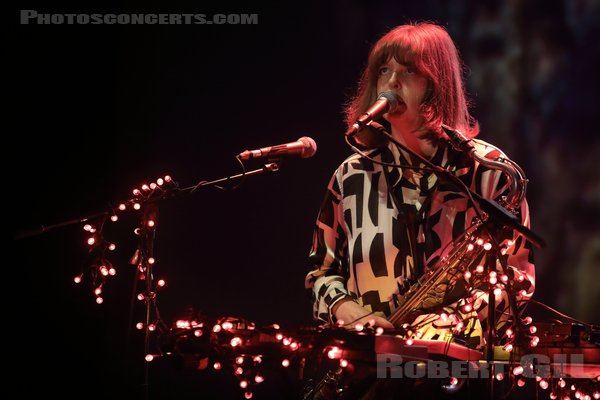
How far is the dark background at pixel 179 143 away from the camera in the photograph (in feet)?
15.0

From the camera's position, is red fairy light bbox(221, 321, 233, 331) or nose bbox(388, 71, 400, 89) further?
nose bbox(388, 71, 400, 89)

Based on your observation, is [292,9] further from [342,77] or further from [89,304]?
[89,304]

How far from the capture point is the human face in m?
3.27

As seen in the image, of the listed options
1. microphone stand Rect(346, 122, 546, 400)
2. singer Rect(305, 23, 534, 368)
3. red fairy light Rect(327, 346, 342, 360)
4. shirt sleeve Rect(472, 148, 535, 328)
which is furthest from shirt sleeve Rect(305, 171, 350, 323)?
red fairy light Rect(327, 346, 342, 360)

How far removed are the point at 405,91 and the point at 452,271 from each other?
0.87 meters

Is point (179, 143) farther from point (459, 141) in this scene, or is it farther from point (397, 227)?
point (459, 141)

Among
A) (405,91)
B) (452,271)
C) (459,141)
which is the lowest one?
(452,271)

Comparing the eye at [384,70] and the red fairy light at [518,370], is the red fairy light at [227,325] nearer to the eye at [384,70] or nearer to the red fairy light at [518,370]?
the red fairy light at [518,370]

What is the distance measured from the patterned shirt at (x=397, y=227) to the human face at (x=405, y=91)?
129 mm

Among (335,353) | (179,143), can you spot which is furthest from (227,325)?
(179,143)

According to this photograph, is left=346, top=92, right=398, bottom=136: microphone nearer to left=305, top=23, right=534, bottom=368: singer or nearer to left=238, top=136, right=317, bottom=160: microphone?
left=305, top=23, right=534, bottom=368: singer

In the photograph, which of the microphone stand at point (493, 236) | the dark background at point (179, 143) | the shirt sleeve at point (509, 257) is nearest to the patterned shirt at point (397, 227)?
the shirt sleeve at point (509, 257)

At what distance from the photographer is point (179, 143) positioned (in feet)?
16.0

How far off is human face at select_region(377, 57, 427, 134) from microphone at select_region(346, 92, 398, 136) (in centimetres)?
37
